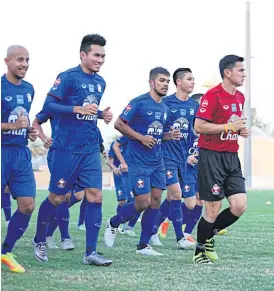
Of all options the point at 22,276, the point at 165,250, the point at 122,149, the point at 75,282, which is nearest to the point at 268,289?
the point at 75,282

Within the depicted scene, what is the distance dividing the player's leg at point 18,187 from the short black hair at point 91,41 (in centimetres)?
106

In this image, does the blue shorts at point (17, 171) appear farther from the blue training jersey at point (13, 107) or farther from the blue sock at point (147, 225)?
the blue sock at point (147, 225)

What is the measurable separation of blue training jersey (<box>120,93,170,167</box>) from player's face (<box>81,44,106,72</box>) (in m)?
1.06

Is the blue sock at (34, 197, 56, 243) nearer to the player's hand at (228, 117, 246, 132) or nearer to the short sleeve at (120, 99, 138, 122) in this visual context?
the short sleeve at (120, 99, 138, 122)

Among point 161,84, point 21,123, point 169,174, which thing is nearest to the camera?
point 21,123

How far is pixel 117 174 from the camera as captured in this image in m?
11.6

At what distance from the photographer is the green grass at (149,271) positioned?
18.4ft

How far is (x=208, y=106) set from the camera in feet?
22.6

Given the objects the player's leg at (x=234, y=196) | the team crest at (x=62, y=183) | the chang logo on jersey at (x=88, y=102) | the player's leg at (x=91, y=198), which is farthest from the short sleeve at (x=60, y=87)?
the player's leg at (x=234, y=196)

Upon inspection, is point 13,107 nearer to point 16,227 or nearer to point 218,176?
point 16,227

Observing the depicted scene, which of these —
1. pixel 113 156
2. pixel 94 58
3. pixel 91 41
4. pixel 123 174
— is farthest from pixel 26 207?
pixel 113 156

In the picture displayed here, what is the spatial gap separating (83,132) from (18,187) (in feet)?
2.70

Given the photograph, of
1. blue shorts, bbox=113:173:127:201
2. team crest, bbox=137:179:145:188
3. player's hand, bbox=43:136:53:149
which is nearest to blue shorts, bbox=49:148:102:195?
player's hand, bbox=43:136:53:149

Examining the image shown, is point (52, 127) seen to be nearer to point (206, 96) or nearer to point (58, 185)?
point (58, 185)
